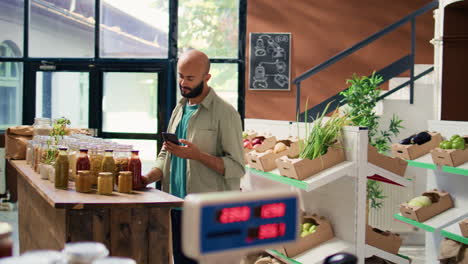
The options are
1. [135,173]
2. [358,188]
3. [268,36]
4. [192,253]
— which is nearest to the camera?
[192,253]

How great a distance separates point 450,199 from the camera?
4.11 m

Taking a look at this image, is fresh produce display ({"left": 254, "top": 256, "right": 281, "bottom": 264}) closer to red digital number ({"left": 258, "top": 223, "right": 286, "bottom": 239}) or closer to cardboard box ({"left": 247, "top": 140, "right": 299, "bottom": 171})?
cardboard box ({"left": 247, "top": 140, "right": 299, "bottom": 171})

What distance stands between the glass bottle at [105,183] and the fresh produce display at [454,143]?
214 cm

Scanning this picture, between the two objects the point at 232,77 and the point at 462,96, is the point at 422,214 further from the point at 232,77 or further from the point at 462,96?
the point at 232,77

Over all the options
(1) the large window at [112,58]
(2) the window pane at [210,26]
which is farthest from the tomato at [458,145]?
(2) the window pane at [210,26]

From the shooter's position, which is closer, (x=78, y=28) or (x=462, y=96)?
(x=462, y=96)

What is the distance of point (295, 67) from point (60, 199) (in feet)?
17.1

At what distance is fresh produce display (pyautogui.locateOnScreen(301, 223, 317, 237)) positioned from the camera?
3634 millimetres

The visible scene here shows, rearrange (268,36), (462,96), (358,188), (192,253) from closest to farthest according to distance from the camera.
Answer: (192,253)
(358,188)
(462,96)
(268,36)

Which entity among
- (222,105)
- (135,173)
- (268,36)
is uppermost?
(268,36)

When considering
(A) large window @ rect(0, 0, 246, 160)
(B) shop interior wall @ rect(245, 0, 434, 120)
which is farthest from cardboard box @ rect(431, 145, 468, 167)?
(A) large window @ rect(0, 0, 246, 160)

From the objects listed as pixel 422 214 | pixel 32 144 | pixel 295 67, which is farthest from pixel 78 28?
pixel 422 214

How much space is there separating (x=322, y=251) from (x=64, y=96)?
5.76 m

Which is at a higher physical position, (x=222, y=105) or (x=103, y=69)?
(x=103, y=69)
